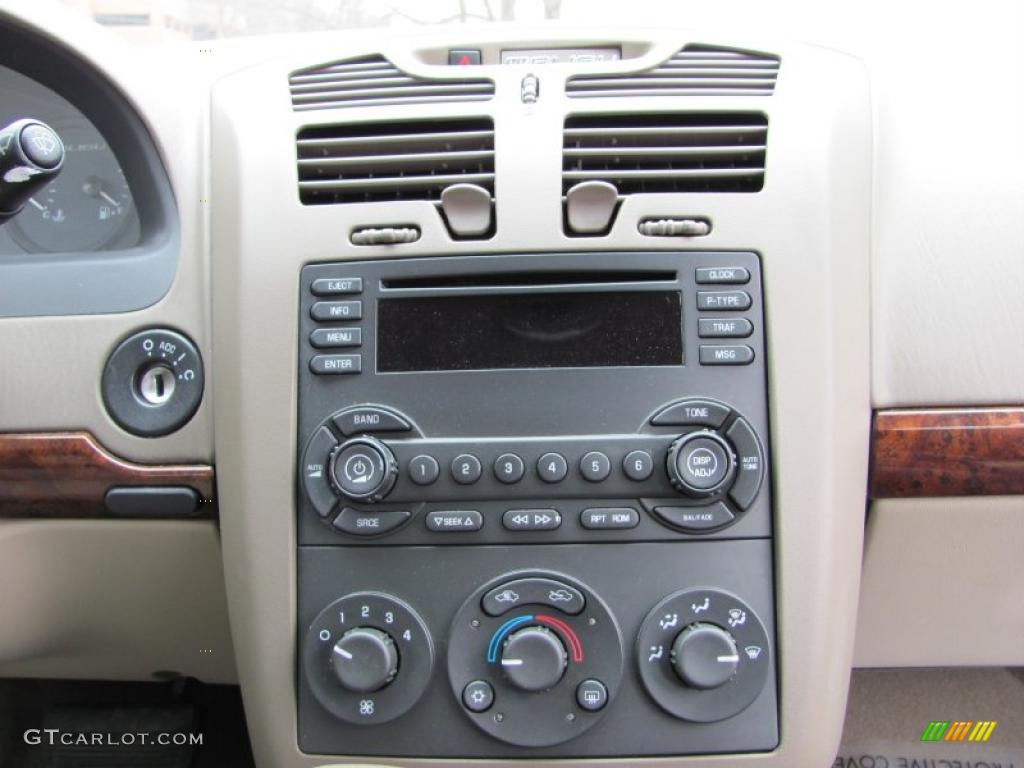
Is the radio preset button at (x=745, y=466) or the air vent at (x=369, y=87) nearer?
the radio preset button at (x=745, y=466)

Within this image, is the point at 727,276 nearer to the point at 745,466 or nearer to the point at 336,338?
the point at 745,466

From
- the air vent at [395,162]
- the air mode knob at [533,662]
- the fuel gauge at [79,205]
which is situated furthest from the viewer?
the fuel gauge at [79,205]

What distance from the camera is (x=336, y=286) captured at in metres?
1.03

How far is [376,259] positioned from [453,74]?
0.26 meters

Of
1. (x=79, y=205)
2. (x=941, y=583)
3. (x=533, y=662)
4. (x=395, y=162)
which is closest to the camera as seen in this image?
(x=533, y=662)

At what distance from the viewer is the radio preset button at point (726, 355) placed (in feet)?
3.29

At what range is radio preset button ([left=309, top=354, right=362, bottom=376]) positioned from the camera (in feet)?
3.35

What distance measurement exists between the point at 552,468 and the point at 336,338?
29 cm

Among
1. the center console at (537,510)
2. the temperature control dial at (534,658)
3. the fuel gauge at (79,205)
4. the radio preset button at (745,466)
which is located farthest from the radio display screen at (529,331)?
the fuel gauge at (79,205)

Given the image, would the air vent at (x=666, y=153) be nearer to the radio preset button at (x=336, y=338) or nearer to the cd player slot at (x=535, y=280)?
the cd player slot at (x=535, y=280)

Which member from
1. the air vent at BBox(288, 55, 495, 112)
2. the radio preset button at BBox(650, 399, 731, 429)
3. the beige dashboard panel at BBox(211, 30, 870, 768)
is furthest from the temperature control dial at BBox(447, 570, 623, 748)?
the air vent at BBox(288, 55, 495, 112)

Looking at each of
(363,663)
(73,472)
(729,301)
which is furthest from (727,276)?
(73,472)

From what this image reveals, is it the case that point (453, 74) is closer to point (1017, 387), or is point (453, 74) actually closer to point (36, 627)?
point (1017, 387)

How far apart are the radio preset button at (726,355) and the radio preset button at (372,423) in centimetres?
35
